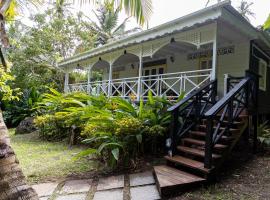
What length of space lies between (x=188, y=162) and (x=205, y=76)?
4569 millimetres

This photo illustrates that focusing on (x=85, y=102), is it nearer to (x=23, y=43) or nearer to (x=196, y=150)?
(x=196, y=150)

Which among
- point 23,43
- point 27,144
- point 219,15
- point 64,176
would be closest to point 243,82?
point 219,15

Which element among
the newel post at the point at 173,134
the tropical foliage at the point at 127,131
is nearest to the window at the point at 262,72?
the tropical foliage at the point at 127,131

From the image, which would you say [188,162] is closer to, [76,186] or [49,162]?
[76,186]

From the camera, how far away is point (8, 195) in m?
2.02

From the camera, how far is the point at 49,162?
5.84 metres

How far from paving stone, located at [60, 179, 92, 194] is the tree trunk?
6.87 ft

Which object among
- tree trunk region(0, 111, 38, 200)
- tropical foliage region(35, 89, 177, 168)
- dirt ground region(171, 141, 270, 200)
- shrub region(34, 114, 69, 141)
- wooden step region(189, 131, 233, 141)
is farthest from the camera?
shrub region(34, 114, 69, 141)

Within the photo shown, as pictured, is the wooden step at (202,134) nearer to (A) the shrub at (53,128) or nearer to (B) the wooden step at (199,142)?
(B) the wooden step at (199,142)

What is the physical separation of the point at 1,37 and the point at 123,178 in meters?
3.01

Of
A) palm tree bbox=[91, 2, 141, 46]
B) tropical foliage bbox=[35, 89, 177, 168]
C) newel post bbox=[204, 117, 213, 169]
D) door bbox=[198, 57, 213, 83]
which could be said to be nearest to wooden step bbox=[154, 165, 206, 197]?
newel post bbox=[204, 117, 213, 169]

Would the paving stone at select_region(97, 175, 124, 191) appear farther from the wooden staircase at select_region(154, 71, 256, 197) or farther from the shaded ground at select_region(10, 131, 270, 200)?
the wooden staircase at select_region(154, 71, 256, 197)

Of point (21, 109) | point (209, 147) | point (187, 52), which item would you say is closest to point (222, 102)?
point (209, 147)

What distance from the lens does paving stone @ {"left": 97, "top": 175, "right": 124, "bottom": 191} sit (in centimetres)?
424
